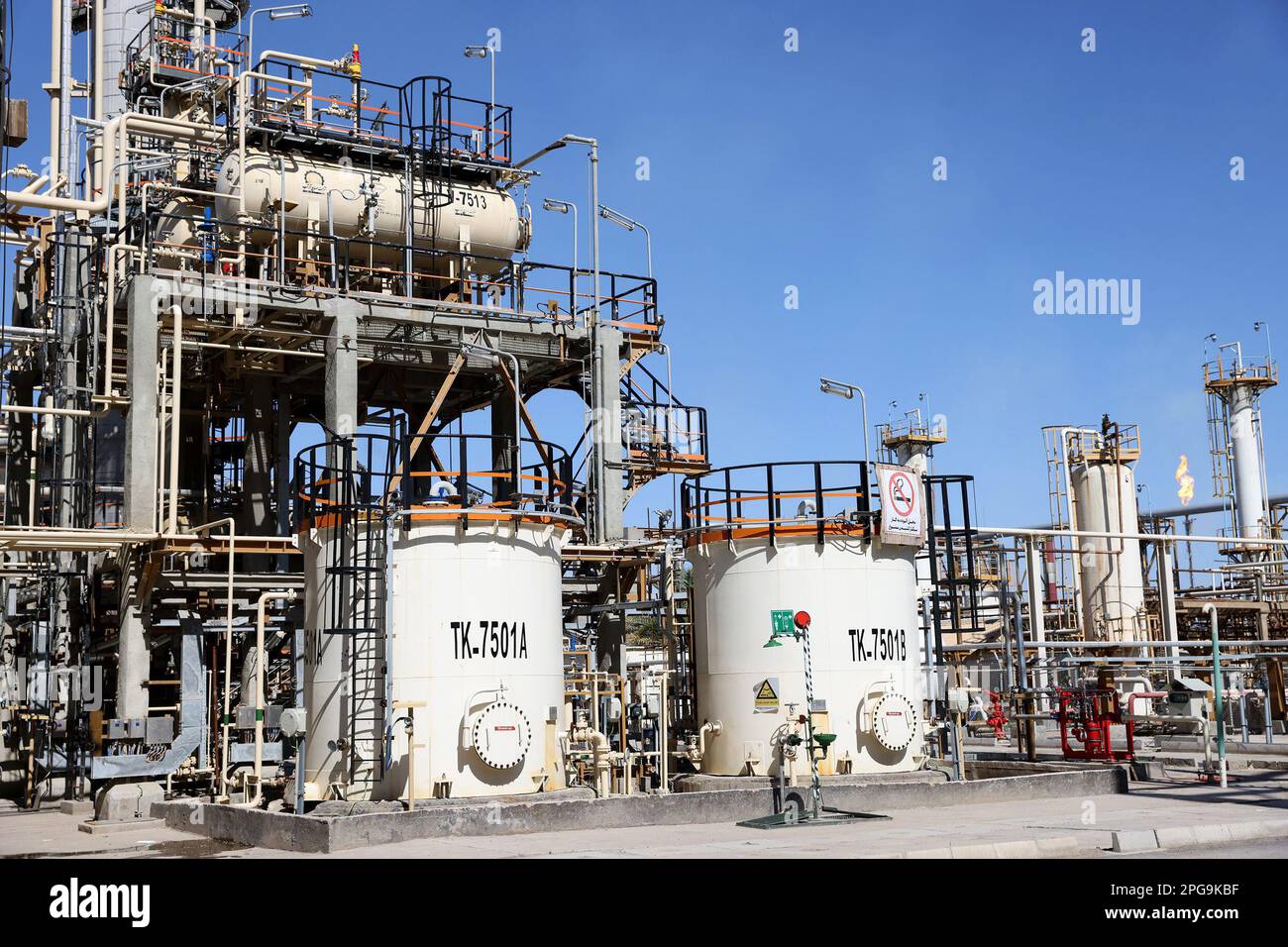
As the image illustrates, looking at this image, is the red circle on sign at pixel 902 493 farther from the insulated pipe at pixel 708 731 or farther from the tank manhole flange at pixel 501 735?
the tank manhole flange at pixel 501 735

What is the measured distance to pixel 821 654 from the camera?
22406 mm

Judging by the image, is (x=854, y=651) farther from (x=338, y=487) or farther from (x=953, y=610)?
(x=338, y=487)

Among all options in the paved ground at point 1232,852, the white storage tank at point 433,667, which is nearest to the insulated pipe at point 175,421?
the white storage tank at point 433,667

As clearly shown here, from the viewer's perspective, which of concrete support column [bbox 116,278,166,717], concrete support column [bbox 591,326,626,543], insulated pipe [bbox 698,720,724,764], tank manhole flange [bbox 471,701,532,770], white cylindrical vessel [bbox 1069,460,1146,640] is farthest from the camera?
white cylindrical vessel [bbox 1069,460,1146,640]

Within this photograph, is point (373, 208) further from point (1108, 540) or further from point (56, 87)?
point (1108, 540)

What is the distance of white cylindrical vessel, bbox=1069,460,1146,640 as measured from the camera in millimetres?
46062

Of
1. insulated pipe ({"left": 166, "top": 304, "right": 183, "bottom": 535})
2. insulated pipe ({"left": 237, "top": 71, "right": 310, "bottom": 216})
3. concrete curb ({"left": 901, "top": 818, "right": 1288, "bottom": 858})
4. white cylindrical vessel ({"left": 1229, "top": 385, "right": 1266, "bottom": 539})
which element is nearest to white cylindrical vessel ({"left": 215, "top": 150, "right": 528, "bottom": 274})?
insulated pipe ({"left": 237, "top": 71, "right": 310, "bottom": 216})

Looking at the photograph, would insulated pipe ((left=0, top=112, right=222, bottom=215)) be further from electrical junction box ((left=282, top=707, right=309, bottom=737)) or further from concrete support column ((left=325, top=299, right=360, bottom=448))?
electrical junction box ((left=282, top=707, right=309, bottom=737))

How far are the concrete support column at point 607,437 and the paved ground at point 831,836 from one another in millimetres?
11596

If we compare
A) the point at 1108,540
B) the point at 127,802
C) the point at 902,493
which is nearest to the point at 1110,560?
the point at 1108,540

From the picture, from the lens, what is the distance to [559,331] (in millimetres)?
31078

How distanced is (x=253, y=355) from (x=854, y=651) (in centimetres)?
1443

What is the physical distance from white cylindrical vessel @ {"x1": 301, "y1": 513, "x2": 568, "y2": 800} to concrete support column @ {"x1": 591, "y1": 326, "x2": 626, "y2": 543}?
1010 centimetres
